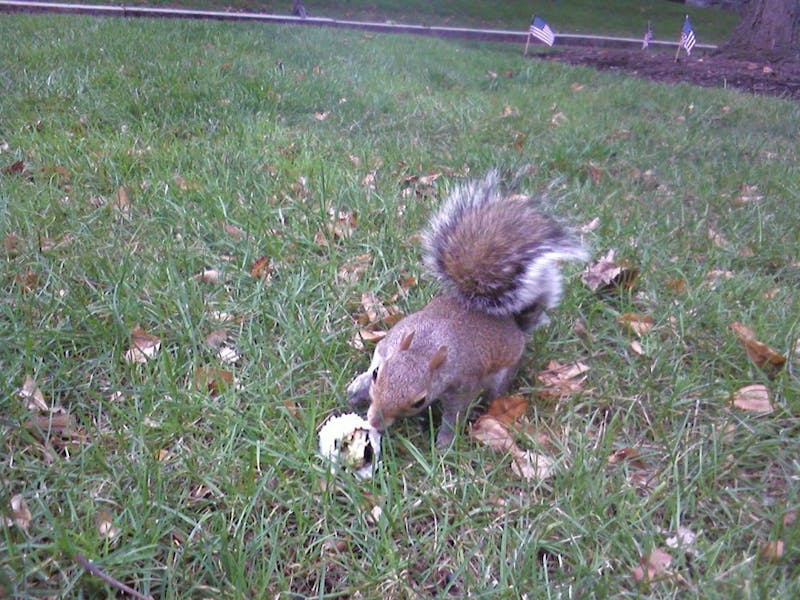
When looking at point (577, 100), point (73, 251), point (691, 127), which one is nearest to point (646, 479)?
point (73, 251)

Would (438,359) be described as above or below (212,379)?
above

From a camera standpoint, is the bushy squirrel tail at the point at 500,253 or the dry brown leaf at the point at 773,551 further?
the bushy squirrel tail at the point at 500,253

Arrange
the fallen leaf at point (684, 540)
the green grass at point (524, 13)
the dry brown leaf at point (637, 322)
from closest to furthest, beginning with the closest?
the fallen leaf at point (684, 540) < the dry brown leaf at point (637, 322) < the green grass at point (524, 13)

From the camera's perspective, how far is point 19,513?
4.98 feet

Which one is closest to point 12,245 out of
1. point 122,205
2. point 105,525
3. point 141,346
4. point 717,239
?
point 122,205

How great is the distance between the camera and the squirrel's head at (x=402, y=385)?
69.6 inches

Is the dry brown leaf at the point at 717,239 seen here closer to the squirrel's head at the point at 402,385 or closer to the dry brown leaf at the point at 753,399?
the dry brown leaf at the point at 753,399

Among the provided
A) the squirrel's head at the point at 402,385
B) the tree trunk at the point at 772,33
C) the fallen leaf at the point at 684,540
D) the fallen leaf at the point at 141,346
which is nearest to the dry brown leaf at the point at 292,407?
the squirrel's head at the point at 402,385

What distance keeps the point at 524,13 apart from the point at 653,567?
1806 cm

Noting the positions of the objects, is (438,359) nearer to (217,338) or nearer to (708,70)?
(217,338)

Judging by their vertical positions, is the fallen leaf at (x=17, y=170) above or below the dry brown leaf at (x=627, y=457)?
above

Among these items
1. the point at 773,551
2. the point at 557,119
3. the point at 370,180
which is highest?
the point at 557,119

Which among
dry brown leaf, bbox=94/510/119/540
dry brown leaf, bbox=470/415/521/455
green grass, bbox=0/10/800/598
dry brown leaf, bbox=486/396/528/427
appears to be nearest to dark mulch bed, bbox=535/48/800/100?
green grass, bbox=0/10/800/598

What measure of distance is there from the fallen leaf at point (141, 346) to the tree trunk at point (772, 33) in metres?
10.1
